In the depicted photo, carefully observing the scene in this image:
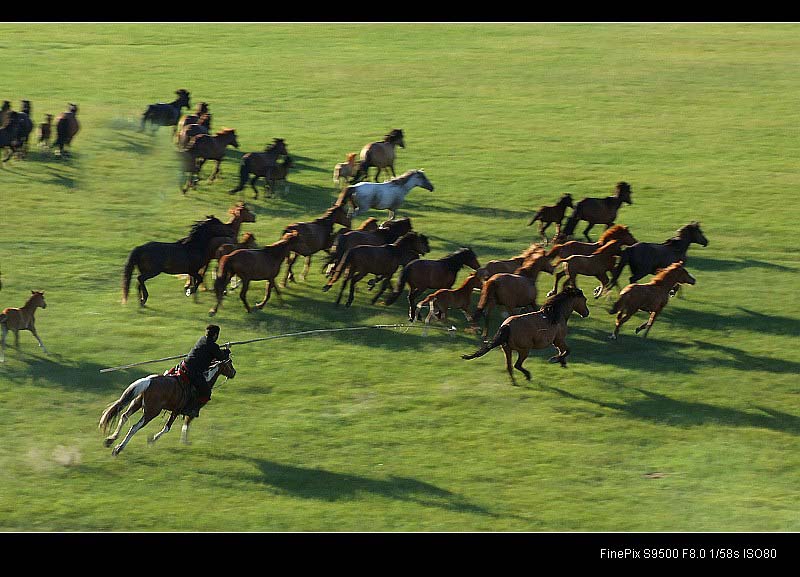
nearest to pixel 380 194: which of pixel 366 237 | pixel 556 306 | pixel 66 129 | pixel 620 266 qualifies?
pixel 366 237

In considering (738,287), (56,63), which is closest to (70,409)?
(738,287)

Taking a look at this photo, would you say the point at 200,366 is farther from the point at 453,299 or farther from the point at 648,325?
the point at 648,325

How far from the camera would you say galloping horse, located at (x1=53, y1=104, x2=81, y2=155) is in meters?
30.0

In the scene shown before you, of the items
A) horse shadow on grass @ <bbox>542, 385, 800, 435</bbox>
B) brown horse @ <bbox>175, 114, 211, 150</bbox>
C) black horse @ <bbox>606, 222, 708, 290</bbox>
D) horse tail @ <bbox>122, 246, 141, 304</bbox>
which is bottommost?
horse shadow on grass @ <bbox>542, 385, 800, 435</bbox>

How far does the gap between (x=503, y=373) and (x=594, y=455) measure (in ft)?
9.39

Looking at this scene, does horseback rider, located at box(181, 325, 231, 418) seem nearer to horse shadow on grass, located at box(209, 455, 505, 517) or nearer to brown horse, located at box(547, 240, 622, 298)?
horse shadow on grass, located at box(209, 455, 505, 517)

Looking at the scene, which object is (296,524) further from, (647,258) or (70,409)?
(647,258)

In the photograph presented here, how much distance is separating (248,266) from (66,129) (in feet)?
42.3

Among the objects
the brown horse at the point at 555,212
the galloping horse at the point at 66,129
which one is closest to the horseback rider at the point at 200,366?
the brown horse at the point at 555,212

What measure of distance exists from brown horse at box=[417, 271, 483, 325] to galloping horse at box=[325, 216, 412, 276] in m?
2.47

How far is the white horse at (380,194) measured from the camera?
24.7 metres

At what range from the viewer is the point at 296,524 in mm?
12898

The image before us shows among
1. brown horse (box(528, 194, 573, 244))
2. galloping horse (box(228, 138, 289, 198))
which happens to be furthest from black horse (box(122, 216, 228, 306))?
brown horse (box(528, 194, 573, 244))

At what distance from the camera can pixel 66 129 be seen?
3014 cm
